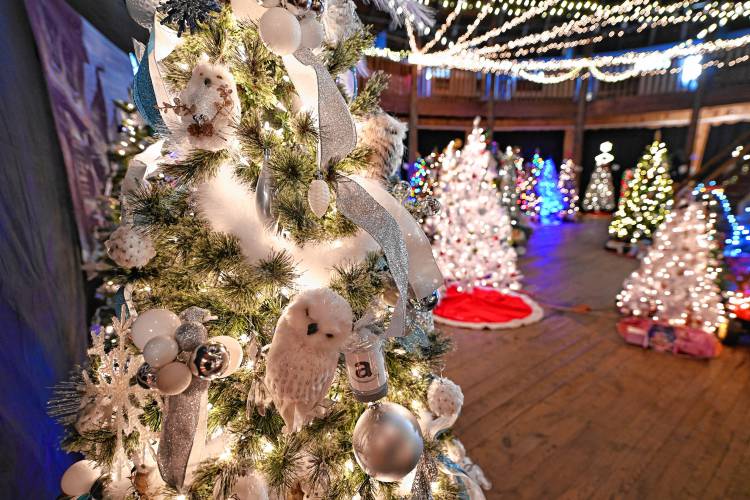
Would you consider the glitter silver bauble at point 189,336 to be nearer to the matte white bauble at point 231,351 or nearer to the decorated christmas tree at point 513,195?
the matte white bauble at point 231,351

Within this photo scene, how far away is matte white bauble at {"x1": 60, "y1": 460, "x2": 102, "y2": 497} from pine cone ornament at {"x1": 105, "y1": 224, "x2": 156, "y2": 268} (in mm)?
593

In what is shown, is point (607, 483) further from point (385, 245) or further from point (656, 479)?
point (385, 245)

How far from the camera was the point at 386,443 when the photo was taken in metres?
0.87

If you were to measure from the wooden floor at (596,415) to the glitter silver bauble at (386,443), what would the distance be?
1.36 meters

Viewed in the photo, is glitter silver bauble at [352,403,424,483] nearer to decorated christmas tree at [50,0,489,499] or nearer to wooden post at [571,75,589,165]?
decorated christmas tree at [50,0,489,499]

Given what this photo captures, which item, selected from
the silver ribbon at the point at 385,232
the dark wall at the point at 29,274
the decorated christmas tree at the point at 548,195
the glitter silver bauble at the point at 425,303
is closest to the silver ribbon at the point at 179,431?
the silver ribbon at the point at 385,232

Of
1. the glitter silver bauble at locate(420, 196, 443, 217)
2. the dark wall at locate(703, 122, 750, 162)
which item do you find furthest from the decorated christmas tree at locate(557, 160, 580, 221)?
the glitter silver bauble at locate(420, 196, 443, 217)

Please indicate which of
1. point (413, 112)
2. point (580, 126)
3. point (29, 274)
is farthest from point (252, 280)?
point (580, 126)

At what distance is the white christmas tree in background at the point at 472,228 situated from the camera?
464cm

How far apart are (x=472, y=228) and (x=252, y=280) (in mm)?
4012

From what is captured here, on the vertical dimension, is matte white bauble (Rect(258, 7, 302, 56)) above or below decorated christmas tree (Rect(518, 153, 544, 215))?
above

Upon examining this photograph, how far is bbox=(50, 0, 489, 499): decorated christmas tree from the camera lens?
806 mm

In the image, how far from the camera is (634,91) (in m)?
11.0

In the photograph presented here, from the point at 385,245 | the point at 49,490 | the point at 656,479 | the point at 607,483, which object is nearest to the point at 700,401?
the point at 656,479
